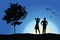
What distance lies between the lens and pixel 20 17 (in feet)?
137

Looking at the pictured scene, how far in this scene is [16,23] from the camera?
4106 centimetres

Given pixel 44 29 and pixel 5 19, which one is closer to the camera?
pixel 44 29
